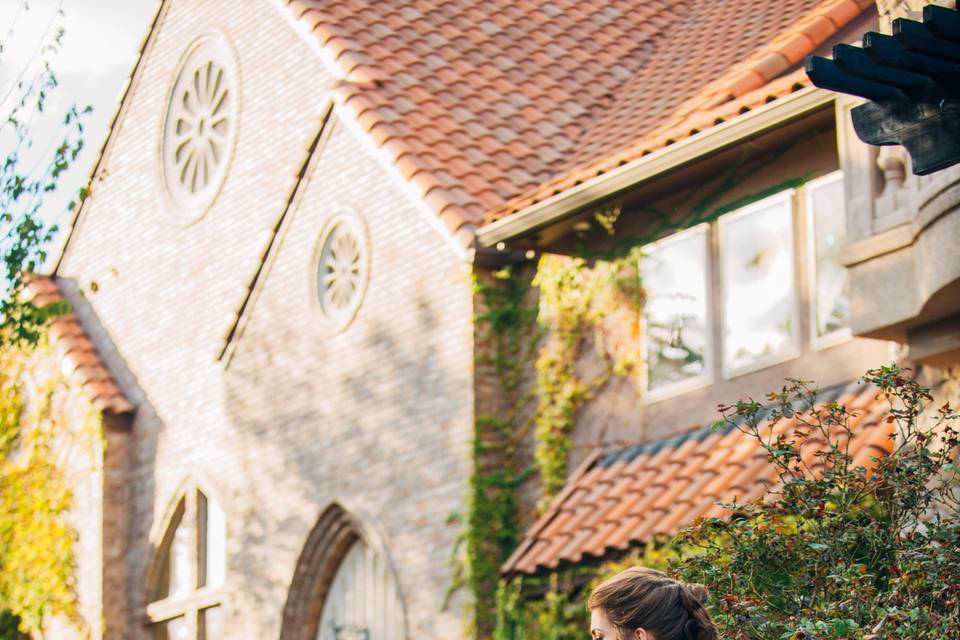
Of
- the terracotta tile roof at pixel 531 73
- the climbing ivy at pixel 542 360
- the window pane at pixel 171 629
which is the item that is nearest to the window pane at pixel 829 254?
the climbing ivy at pixel 542 360

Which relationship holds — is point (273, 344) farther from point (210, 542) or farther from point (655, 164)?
point (655, 164)

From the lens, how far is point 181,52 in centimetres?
2153

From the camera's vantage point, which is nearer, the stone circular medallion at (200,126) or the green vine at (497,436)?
the green vine at (497,436)

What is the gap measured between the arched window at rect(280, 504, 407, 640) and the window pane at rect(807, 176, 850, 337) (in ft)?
16.0

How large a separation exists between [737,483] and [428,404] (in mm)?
3733

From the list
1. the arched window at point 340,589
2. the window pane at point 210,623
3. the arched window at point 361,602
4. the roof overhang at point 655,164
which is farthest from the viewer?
the window pane at point 210,623

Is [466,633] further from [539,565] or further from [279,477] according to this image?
[279,477]

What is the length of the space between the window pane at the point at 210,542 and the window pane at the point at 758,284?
22.4 ft

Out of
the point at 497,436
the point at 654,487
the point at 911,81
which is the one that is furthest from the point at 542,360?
the point at 911,81

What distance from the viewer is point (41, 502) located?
2109cm

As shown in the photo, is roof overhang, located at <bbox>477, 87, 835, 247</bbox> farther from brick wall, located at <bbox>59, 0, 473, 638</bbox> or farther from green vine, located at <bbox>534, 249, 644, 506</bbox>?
brick wall, located at <bbox>59, 0, 473, 638</bbox>

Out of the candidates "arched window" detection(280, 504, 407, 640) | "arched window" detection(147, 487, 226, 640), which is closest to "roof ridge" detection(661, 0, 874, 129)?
"arched window" detection(280, 504, 407, 640)

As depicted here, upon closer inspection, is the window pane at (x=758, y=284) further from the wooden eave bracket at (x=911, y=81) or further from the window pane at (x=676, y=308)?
the wooden eave bracket at (x=911, y=81)

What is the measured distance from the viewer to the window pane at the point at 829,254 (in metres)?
13.4
